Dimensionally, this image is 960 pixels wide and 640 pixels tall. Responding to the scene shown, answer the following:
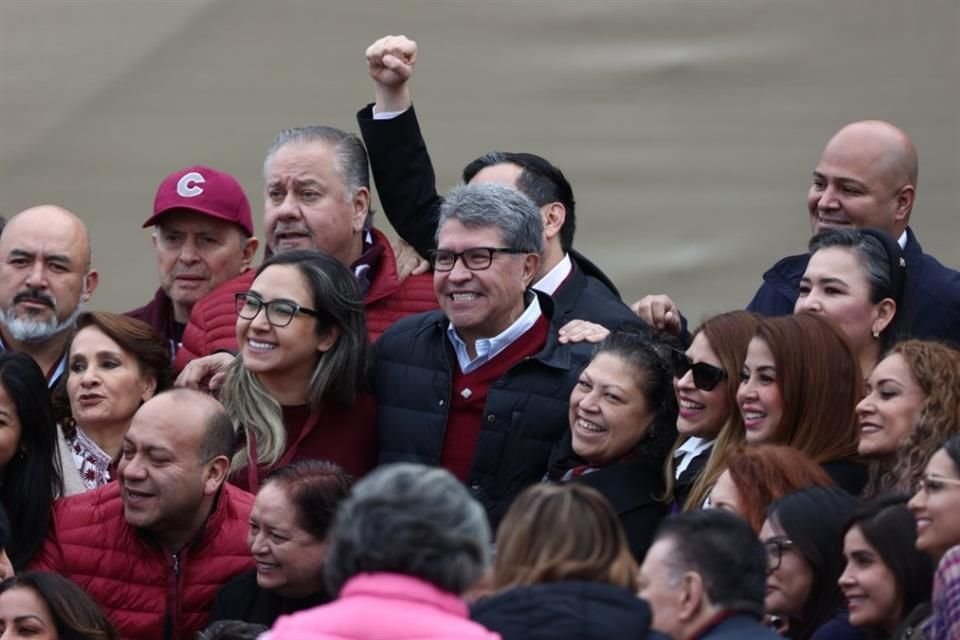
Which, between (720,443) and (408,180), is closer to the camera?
(720,443)

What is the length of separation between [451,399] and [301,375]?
45 centimetres

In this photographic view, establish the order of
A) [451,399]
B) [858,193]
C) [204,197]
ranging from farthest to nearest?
1. [204,197]
2. [858,193]
3. [451,399]

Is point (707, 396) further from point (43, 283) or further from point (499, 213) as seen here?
point (43, 283)

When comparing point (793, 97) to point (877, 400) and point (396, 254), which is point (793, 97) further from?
point (877, 400)

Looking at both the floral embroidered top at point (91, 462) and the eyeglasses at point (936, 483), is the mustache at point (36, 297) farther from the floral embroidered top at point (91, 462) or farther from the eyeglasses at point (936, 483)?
the eyeglasses at point (936, 483)

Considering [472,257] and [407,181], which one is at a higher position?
[407,181]

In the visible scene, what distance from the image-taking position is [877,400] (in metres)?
5.56

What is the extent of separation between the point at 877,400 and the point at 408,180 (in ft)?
6.72

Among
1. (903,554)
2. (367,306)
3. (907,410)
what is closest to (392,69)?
(367,306)

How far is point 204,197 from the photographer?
735cm

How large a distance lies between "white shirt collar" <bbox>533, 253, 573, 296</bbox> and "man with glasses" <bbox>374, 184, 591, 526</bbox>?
1.04ft

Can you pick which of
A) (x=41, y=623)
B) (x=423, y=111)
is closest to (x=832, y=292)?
(x=41, y=623)

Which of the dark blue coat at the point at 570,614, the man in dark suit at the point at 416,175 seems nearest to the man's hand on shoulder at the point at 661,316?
the man in dark suit at the point at 416,175

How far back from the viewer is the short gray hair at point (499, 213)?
249 inches
